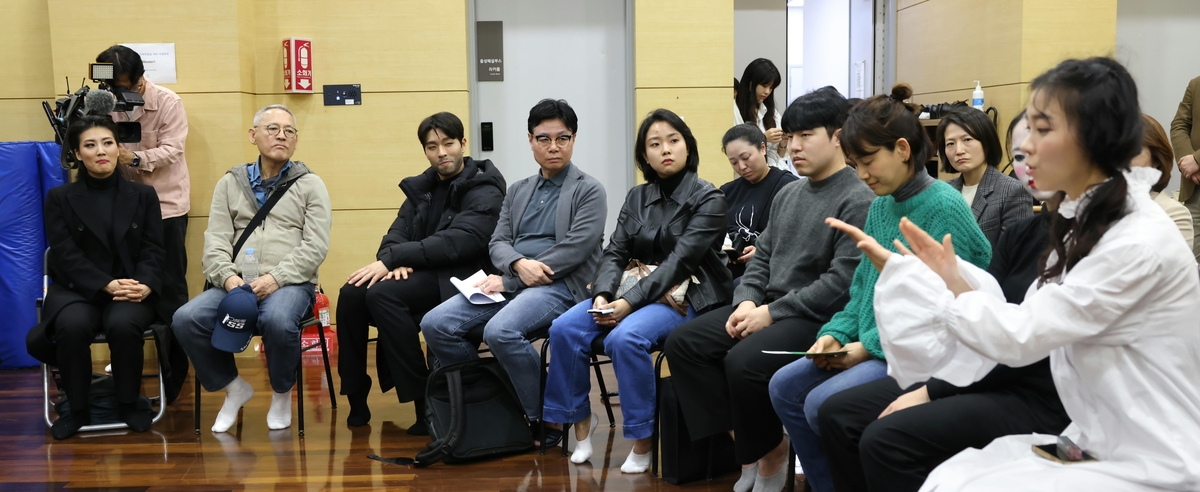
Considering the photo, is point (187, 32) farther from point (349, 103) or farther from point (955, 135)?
point (955, 135)

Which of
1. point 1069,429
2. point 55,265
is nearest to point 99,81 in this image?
Answer: point 55,265

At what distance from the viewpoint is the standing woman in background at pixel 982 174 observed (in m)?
3.15

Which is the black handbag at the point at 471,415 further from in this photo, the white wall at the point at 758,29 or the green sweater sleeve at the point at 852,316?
the white wall at the point at 758,29

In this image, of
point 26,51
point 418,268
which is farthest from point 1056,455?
point 26,51

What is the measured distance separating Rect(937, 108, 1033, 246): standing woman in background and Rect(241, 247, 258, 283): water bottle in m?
2.81

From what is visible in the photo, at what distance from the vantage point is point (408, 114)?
17.8 feet

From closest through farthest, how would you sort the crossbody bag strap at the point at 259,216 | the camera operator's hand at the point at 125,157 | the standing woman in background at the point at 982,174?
1. the standing woman in background at the point at 982,174
2. the crossbody bag strap at the point at 259,216
3. the camera operator's hand at the point at 125,157

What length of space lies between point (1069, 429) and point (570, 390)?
6.11 feet

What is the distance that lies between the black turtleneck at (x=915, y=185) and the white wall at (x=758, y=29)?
3956mm

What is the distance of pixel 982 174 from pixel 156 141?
405 centimetres

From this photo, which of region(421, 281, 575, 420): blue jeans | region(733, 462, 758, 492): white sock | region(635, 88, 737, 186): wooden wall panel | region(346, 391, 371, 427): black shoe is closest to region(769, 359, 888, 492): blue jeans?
region(733, 462, 758, 492): white sock

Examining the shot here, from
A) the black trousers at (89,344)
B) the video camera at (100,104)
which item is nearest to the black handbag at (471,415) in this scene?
the black trousers at (89,344)

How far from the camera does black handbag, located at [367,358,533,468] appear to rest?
326cm

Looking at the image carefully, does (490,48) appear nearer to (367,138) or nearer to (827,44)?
(367,138)
